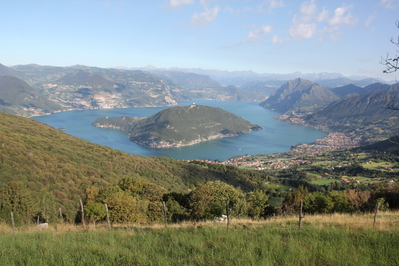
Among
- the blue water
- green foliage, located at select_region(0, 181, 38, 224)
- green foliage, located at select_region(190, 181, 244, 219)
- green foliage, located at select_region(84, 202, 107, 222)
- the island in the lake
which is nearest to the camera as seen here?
green foliage, located at select_region(0, 181, 38, 224)

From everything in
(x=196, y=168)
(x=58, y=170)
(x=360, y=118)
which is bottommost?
(x=196, y=168)

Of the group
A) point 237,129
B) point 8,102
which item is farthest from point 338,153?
point 8,102

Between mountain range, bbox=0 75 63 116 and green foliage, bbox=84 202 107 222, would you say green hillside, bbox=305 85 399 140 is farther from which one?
mountain range, bbox=0 75 63 116

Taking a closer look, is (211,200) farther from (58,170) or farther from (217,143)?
(217,143)

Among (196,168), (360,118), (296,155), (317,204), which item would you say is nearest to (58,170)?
(317,204)

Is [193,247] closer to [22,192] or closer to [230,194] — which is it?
[22,192]

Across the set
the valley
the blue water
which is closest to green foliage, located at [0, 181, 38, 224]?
the valley
